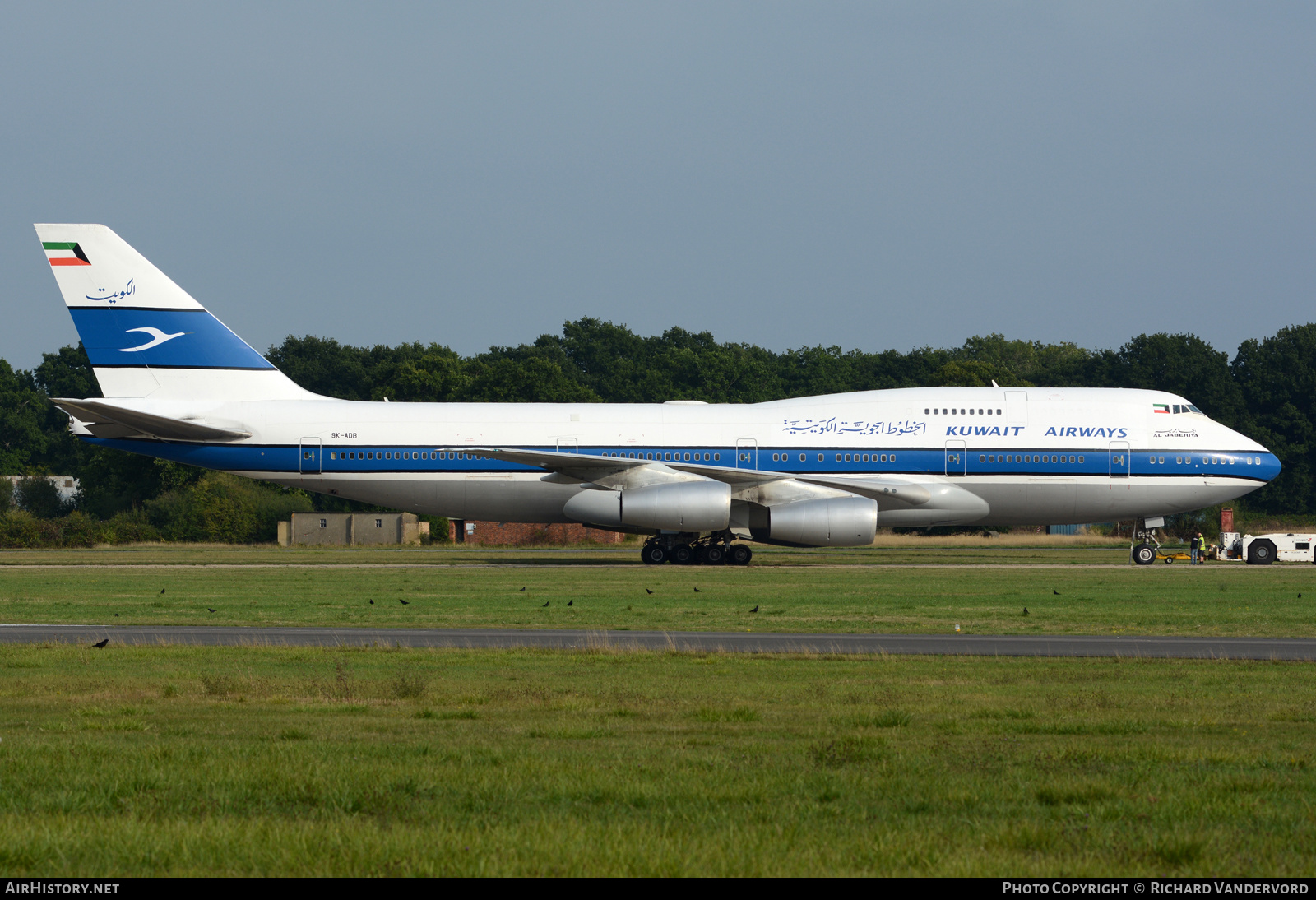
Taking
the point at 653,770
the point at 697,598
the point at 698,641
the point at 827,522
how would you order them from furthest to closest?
the point at 827,522, the point at 697,598, the point at 698,641, the point at 653,770

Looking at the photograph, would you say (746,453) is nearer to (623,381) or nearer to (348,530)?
(348,530)

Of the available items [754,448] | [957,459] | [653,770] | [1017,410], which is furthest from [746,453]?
[653,770]

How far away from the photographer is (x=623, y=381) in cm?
10512

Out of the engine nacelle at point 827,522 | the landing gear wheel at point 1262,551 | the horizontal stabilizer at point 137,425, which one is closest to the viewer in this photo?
the engine nacelle at point 827,522

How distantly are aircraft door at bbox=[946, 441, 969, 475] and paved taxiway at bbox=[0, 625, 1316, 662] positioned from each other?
59.4 ft

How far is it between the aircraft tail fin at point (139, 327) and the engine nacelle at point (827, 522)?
14.7 metres

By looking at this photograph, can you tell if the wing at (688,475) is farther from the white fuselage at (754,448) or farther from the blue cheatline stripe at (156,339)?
the blue cheatline stripe at (156,339)

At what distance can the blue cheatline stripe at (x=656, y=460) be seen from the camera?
118 feet

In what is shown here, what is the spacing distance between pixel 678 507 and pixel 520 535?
87.7ft

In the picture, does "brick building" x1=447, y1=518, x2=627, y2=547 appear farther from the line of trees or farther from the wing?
the wing
